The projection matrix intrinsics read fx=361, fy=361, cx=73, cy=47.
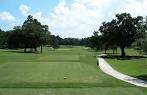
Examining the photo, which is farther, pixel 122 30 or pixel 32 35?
pixel 32 35

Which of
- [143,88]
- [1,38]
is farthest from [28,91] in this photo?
[1,38]

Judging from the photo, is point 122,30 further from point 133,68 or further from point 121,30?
point 133,68

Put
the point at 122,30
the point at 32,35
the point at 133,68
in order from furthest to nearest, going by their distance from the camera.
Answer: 1. the point at 32,35
2. the point at 122,30
3. the point at 133,68

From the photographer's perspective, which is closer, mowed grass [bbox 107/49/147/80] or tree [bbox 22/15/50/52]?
mowed grass [bbox 107/49/147/80]

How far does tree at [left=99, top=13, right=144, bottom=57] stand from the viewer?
101 metres

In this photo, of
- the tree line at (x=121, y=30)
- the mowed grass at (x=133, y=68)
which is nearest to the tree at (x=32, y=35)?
the tree line at (x=121, y=30)

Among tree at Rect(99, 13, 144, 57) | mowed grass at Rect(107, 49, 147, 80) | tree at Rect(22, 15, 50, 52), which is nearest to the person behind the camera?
mowed grass at Rect(107, 49, 147, 80)

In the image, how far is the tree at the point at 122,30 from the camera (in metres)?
101

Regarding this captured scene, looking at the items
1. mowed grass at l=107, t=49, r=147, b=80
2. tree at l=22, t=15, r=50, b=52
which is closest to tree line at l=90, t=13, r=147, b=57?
tree at l=22, t=15, r=50, b=52

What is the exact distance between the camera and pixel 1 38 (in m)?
169

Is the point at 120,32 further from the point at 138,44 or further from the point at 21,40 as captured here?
the point at 138,44

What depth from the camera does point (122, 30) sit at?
10169 centimetres

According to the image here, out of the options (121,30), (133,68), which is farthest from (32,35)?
(133,68)

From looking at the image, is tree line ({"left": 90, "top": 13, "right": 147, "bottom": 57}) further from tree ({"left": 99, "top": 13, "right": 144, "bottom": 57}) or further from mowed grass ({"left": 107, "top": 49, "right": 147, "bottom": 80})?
mowed grass ({"left": 107, "top": 49, "right": 147, "bottom": 80})
